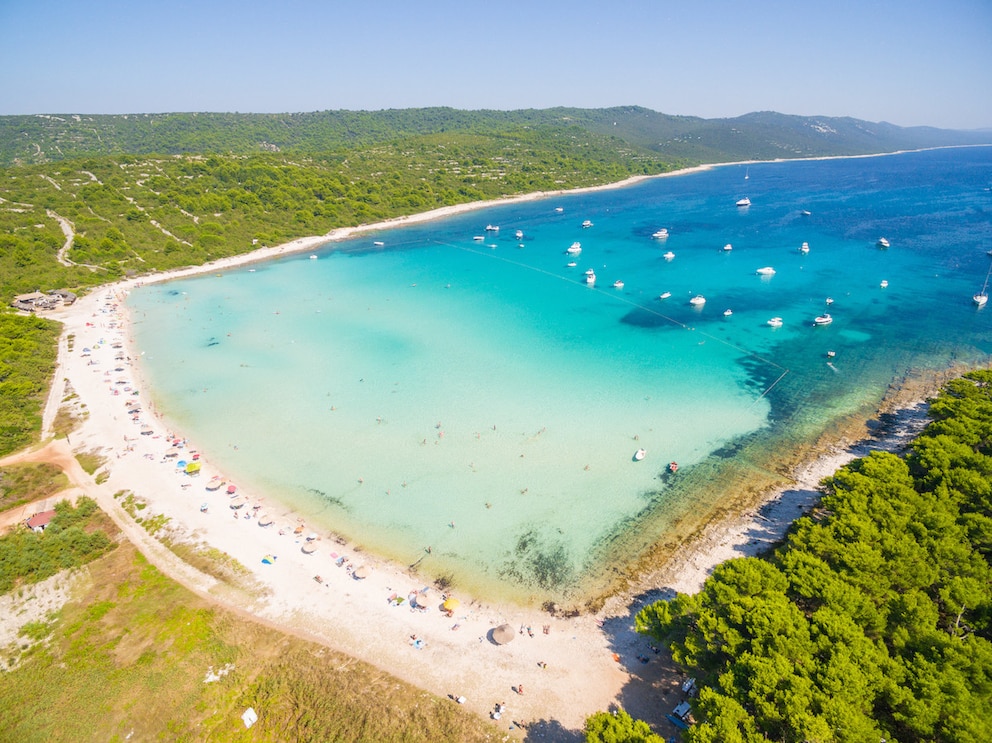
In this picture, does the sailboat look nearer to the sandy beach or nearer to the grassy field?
the sandy beach

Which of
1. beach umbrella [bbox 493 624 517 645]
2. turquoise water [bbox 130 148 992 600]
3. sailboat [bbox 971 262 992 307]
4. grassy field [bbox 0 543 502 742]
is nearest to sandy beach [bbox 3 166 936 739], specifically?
beach umbrella [bbox 493 624 517 645]

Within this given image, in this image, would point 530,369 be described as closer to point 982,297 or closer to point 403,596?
point 403,596

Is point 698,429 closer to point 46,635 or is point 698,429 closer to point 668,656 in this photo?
point 668,656

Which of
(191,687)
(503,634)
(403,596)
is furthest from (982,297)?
(191,687)

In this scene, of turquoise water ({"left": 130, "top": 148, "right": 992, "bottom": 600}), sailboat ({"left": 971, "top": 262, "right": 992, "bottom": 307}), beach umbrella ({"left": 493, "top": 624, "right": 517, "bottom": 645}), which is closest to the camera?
beach umbrella ({"left": 493, "top": 624, "right": 517, "bottom": 645})

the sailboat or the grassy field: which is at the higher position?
the sailboat
